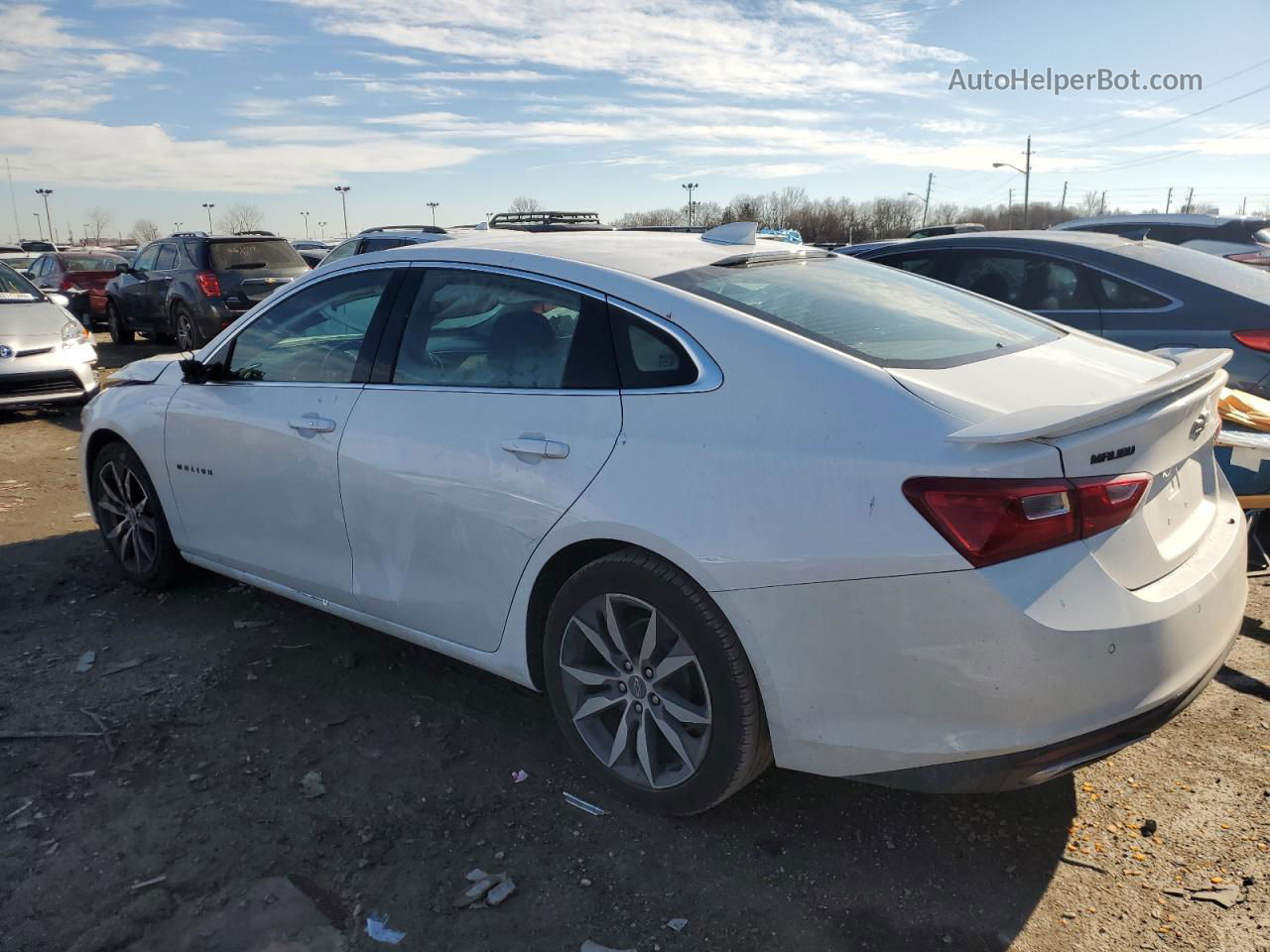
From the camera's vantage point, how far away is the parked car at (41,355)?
9.16m

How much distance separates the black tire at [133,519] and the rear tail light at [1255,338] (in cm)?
561

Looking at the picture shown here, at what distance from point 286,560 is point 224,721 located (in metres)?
0.67

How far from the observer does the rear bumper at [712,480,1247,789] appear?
220 centimetres

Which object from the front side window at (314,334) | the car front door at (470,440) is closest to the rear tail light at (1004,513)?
the car front door at (470,440)

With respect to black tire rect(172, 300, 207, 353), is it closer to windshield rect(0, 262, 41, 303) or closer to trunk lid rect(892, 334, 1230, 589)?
windshield rect(0, 262, 41, 303)

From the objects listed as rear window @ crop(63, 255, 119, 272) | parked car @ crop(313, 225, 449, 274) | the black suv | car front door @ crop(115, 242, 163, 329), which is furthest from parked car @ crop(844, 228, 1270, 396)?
rear window @ crop(63, 255, 119, 272)

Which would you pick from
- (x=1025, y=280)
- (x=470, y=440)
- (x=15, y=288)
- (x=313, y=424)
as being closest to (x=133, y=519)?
(x=313, y=424)

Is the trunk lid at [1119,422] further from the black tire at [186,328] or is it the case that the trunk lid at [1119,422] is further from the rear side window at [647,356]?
the black tire at [186,328]

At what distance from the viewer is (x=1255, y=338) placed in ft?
16.9

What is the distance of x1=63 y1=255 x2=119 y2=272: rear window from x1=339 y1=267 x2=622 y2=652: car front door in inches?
719

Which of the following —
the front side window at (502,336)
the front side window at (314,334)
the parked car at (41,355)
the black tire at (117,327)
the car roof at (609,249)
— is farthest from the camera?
the black tire at (117,327)

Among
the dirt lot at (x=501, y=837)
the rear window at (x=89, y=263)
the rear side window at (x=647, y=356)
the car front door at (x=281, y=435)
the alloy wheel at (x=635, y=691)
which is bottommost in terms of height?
the dirt lot at (x=501, y=837)

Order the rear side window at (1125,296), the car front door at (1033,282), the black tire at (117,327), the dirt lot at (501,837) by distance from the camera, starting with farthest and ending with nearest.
Result: 1. the black tire at (117,327)
2. the car front door at (1033,282)
3. the rear side window at (1125,296)
4. the dirt lot at (501,837)

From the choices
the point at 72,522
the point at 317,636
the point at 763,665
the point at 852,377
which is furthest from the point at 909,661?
the point at 72,522
